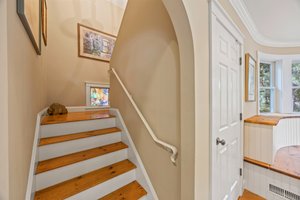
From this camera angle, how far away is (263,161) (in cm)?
223

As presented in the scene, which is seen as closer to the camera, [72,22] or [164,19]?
[164,19]

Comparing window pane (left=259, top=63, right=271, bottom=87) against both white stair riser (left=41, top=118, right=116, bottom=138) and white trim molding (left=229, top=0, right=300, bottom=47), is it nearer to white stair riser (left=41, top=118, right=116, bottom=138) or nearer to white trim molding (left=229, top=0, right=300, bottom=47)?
white trim molding (left=229, top=0, right=300, bottom=47)

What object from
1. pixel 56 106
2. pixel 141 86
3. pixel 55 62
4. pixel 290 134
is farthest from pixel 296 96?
pixel 55 62

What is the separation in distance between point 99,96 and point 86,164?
2277 mm

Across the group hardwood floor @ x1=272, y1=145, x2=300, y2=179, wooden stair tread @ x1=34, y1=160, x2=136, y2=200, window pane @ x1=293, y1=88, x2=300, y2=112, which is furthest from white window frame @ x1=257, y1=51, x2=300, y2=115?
wooden stair tread @ x1=34, y1=160, x2=136, y2=200

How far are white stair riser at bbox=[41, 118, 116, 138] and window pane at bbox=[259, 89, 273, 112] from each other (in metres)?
3.54

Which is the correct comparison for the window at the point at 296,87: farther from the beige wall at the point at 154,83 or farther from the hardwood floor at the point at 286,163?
the beige wall at the point at 154,83

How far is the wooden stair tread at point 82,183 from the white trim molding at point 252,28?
7.69 feet

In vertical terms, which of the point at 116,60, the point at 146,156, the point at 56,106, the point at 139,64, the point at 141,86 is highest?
the point at 116,60

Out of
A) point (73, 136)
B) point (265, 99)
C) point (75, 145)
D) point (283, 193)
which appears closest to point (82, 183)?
point (75, 145)

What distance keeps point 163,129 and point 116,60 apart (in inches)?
56.9

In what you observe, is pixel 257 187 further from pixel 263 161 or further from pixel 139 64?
pixel 139 64

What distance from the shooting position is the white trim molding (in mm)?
2034

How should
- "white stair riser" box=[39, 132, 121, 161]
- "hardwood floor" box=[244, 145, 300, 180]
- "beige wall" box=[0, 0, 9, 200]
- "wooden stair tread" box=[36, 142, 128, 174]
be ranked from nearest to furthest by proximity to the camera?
"beige wall" box=[0, 0, 9, 200], "wooden stair tread" box=[36, 142, 128, 174], "white stair riser" box=[39, 132, 121, 161], "hardwood floor" box=[244, 145, 300, 180]
